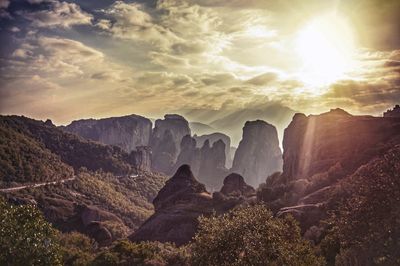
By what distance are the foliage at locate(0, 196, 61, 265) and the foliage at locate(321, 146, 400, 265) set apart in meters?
31.4

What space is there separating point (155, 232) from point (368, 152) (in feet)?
214

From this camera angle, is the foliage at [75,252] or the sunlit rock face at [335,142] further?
the sunlit rock face at [335,142]

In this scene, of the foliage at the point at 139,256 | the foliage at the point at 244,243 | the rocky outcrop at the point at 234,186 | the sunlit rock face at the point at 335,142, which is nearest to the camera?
the foliage at the point at 244,243

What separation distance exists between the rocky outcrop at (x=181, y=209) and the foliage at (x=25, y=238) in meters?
55.7

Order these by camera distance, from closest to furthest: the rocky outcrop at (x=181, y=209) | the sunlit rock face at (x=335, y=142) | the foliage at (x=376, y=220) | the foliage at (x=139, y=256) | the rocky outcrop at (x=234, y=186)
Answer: the foliage at (x=376, y=220) < the foliage at (x=139, y=256) < the rocky outcrop at (x=181, y=209) < the sunlit rock face at (x=335, y=142) < the rocky outcrop at (x=234, y=186)

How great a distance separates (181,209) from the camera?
371ft

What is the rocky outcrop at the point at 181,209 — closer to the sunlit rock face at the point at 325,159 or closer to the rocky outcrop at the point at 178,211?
the rocky outcrop at the point at 178,211

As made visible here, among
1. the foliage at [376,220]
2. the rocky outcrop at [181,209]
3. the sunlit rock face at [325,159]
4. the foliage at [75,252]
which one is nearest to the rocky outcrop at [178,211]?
the rocky outcrop at [181,209]

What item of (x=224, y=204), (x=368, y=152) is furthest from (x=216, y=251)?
(x=368, y=152)

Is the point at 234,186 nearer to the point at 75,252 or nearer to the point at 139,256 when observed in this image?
the point at 75,252

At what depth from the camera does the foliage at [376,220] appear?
37.3 m

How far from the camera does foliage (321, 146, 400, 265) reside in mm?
37281

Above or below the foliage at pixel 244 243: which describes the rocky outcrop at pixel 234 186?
below

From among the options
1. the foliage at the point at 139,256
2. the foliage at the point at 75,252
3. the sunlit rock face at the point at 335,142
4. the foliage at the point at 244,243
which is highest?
the sunlit rock face at the point at 335,142
